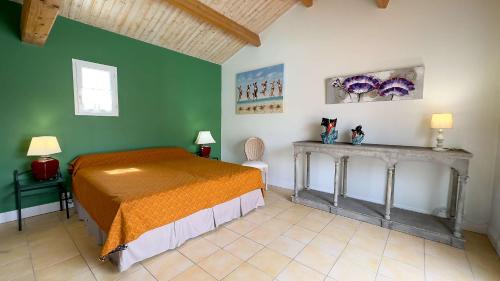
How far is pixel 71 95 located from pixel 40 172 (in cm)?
114

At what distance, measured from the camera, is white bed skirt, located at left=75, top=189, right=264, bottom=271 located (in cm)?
179

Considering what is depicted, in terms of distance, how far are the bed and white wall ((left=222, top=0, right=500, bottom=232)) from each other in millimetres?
1540

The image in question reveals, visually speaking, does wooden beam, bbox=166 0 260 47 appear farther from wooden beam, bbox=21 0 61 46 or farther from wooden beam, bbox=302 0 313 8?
wooden beam, bbox=21 0 61 46

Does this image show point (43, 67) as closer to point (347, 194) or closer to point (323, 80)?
point (323, 80)

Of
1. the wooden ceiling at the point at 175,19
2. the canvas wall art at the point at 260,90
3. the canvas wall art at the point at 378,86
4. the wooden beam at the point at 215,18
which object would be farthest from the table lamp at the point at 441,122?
the wooden beam at the point at 215,18

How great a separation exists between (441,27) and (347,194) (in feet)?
8.16

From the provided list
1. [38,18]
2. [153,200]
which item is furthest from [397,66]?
[38,18]

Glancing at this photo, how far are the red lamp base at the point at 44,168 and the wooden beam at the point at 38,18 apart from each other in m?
1.48

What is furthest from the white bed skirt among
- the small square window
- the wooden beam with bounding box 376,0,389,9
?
the wooden beam with bounding box 376,0,389,9

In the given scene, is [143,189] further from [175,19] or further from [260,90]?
[260,90]

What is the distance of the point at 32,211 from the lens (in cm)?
276

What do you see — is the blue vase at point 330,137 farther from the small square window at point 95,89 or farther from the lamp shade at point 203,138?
the small square window at point 95,89

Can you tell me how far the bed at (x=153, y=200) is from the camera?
1747 millimetres

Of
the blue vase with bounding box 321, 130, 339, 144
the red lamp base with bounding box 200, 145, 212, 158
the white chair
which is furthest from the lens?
the red lamp base with bounding box 200, 145, 212, 158
